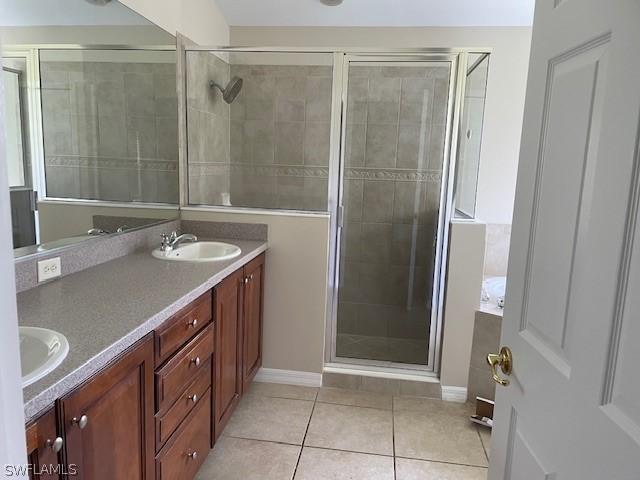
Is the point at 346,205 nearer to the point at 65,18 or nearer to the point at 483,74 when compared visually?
the point at 483,74

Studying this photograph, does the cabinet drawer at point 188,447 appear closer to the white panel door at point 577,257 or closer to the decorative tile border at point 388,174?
the white panel door at point 577,257

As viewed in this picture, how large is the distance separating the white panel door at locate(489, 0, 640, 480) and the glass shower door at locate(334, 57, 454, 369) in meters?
1.94

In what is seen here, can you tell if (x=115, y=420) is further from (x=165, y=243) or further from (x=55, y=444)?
(x=165, y=243)

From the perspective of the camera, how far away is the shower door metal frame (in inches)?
105

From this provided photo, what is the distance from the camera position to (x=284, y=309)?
287cm

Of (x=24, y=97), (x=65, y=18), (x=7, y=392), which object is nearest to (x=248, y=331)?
(x=24, y=97)

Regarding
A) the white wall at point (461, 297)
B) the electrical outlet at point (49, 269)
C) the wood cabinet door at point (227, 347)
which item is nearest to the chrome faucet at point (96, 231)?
the electrical outlet at point (49, 269)

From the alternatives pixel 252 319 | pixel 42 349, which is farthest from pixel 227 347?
pixel 42 349

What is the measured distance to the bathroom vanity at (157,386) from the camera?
3.41 feet

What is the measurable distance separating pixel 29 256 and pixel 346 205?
2106 mm

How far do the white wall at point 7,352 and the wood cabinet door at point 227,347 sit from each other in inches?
56.1

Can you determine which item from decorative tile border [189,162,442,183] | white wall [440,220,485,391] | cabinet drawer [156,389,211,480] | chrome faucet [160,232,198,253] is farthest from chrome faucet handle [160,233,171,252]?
white wall [440,220,485,391]

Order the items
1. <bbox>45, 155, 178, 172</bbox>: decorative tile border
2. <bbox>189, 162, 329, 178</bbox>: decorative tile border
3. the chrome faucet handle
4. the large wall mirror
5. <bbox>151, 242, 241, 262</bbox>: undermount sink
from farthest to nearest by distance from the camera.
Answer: <bbox>189, 162, 329, 178</bbox>: decorative tile border → <bbox>151, 242, 241, 262</bbox>: undermount sink → the chrome faucet handle → <bbox>45, 155, 178, 172</bbox>: decorative tile border → the large wall mirror

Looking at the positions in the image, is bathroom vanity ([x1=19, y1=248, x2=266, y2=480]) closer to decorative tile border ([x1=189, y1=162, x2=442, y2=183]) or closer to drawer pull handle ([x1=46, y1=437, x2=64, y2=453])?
drawer pull handle ([x1=46, y1=437, x2=64, y2=453])
